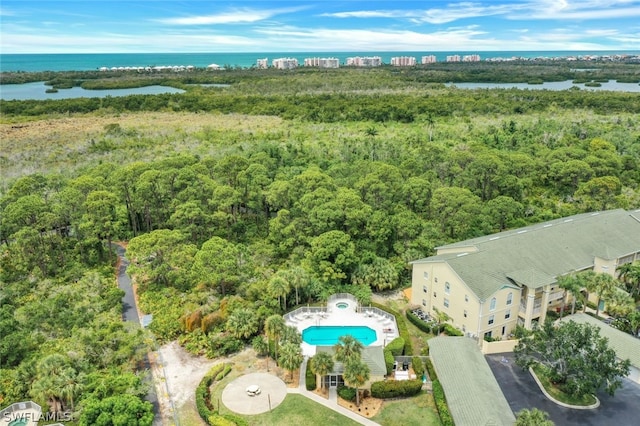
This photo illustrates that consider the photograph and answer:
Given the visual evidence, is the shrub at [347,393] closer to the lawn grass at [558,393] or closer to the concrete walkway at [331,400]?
the concrete walkway at [331,400]

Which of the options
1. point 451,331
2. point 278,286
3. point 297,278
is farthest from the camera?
point 297,278

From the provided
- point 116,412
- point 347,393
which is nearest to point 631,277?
point 347,393

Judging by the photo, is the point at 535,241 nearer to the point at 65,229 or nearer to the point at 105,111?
the point at 65,229

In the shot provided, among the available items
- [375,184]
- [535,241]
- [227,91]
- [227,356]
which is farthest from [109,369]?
[227,91]

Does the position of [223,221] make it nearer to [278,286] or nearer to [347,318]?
[278,286]

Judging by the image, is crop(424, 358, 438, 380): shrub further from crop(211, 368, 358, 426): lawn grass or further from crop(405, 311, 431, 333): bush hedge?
crop(211, 368, 358, 426): lawn grass

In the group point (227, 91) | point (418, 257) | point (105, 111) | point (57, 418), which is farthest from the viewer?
point (227, 91)

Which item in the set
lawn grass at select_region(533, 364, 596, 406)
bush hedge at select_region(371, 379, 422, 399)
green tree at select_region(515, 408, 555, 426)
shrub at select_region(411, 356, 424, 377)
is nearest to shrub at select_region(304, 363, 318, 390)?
bush hedge at select_region(371, 379, 422, 399)
